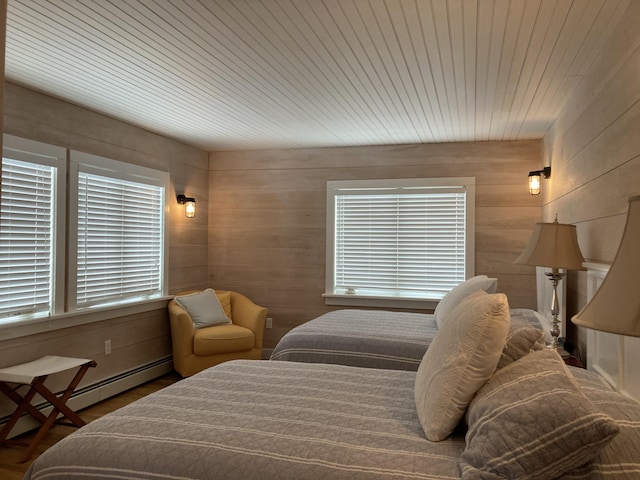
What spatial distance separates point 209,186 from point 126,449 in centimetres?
451

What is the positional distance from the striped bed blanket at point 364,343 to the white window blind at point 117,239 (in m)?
1.75

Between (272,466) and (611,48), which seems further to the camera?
(611,48)

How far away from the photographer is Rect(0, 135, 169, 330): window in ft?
11.1

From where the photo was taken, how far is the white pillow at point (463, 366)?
1647 millimetres

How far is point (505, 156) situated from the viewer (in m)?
4.91

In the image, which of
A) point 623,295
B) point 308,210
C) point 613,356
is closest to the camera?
point 623,295

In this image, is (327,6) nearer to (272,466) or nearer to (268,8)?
(268,8)

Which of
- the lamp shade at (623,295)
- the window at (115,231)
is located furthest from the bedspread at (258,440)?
the window at (115,231)

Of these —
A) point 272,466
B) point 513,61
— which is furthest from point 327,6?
point 272,466

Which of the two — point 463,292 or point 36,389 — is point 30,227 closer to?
point 36,389

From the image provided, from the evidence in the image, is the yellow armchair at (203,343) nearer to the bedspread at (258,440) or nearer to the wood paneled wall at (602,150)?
the bedspread at (258,440)

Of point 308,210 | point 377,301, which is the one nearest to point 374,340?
point 377,301

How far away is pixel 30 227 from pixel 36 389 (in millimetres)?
1137

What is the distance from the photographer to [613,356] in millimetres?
2232
